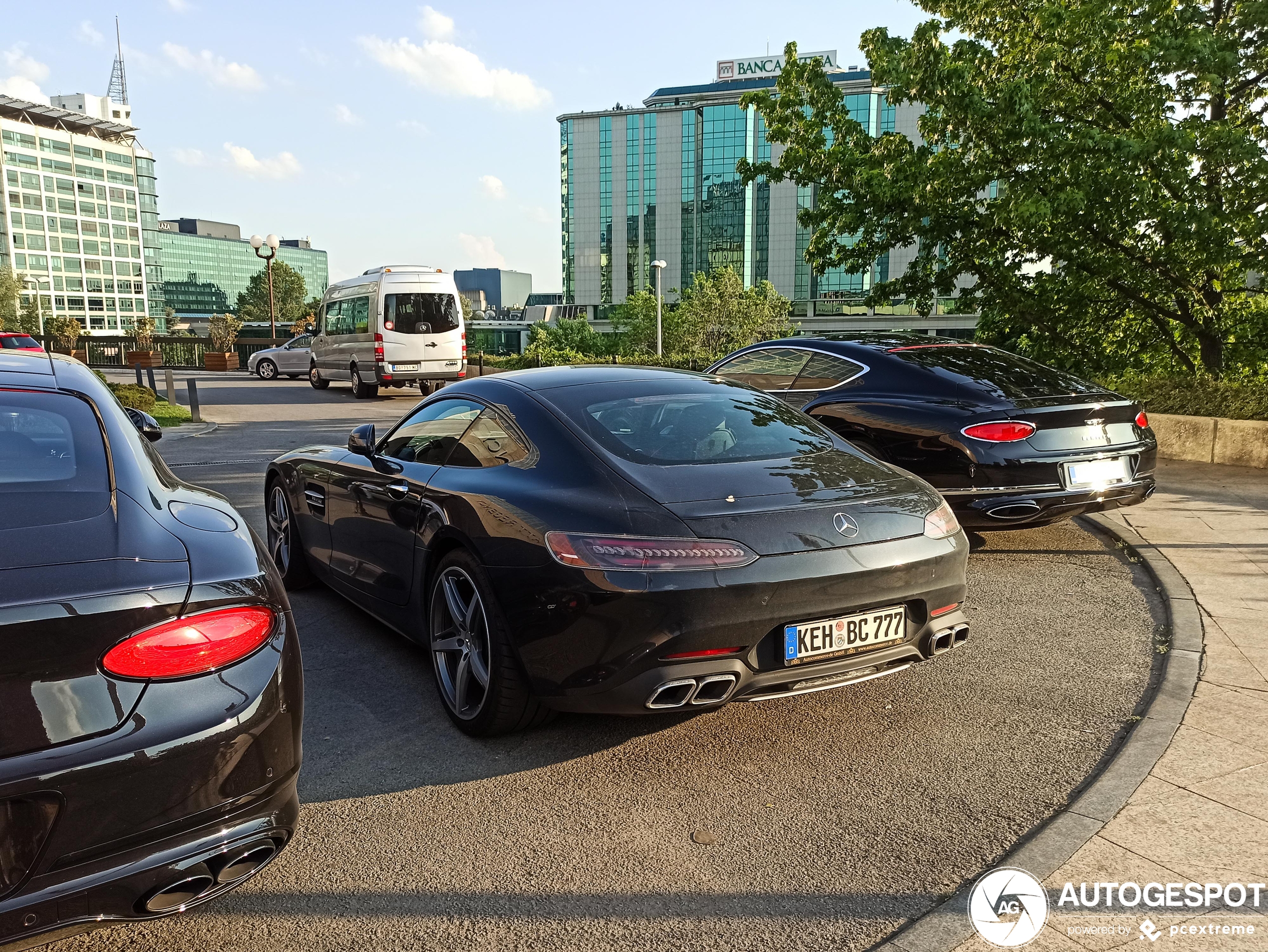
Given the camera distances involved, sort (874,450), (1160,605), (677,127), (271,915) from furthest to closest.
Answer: (677,127)
(874,450)
(1160,605)
(271,915)

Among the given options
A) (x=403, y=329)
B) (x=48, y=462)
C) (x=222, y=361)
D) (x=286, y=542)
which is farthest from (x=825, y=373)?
(x=222, y=361)

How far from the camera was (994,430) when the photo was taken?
6270 mm

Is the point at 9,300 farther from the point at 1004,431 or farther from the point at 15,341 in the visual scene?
the point at 1004,431

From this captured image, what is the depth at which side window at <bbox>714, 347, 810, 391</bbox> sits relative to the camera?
25.8 feet

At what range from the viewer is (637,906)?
2781 millimetres

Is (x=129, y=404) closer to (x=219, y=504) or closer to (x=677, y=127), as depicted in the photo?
(x=219, y=504)

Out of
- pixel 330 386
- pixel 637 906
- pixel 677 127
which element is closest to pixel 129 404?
pixel 330 386

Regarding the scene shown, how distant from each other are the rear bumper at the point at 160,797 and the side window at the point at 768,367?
5606 mm

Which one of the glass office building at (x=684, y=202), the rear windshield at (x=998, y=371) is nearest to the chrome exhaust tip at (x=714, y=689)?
the rear windshield at (x=998, y=371)

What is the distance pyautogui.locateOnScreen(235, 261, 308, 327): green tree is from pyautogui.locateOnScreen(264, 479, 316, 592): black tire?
10809 centimetres

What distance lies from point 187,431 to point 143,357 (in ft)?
92.7

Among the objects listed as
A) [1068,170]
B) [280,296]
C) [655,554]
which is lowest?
[655,554]

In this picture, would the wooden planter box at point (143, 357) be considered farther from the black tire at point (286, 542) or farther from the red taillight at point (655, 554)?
the red taillight at point (655, 554)

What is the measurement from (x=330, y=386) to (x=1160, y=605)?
26229mm
